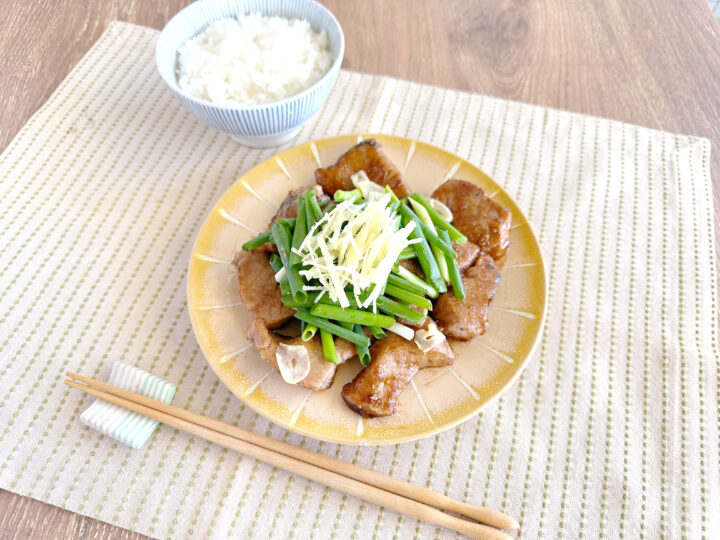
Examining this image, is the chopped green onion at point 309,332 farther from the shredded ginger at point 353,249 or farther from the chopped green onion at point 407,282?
the chopped green onion at point 407,282

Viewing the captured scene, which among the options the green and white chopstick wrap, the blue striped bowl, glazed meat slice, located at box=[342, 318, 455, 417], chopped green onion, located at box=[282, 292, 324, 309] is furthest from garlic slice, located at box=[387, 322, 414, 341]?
the blue striped bowl

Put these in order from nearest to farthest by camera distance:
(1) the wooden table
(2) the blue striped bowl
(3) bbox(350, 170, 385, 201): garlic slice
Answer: (3) bbox(350, 170, 385, 201): garlic slice
(2) the blue striped bowl
(1) the wooden table

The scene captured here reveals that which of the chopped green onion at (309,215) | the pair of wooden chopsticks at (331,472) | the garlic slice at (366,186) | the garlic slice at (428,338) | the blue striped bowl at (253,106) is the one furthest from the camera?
the blue striped bowl at (253,106)

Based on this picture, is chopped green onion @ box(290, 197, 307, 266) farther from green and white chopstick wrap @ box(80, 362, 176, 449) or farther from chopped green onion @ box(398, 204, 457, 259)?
green and white chopstick wrap @ box(80, 362, 176, 449)

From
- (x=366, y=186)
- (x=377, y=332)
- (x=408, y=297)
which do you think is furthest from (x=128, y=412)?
(x=366, y=186)

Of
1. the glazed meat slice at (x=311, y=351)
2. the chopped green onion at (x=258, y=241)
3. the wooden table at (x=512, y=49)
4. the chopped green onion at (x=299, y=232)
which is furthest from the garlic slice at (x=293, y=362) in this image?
the wooden table at (x=512, y=49)

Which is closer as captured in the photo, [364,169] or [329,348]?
[329,348]

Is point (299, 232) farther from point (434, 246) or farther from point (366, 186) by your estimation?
point (434, 246)
